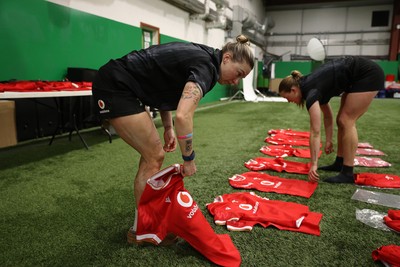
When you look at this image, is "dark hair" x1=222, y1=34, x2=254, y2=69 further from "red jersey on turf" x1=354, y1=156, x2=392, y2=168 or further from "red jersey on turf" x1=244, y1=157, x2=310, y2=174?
"red jersey on turf" x1=354, y1=156, x2=392, y2=168

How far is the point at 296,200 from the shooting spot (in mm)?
2270

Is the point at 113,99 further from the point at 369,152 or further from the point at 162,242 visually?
the point at 369,152

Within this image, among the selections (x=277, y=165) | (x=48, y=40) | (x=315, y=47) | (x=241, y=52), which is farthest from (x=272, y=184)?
(x=315, y=47)

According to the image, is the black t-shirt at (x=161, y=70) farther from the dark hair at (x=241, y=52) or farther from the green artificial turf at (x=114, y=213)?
the green artificial turf at (x=114, y=213)

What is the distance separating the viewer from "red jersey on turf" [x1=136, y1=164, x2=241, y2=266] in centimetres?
150

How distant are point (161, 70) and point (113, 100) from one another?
0.94 feet

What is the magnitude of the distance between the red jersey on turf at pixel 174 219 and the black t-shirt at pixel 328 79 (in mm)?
1421

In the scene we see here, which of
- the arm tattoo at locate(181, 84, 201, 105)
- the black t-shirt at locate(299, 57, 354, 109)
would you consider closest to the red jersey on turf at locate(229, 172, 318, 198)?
the black t-shirt at locate(299, 57, 354, 109)

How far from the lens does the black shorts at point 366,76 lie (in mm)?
2449

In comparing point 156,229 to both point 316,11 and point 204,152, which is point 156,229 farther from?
point 316,11

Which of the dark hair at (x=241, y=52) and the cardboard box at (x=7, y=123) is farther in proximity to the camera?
the cardboard box at (x=7, y=123)

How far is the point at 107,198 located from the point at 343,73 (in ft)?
7.15

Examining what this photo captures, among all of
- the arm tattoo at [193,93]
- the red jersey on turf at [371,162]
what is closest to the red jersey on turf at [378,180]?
the red jersey on turf at [371,162]

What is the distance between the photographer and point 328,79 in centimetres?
245
